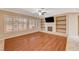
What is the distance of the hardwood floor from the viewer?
4.25ft

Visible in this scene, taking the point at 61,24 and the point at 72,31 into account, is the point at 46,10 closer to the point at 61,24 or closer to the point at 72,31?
the point at 61,24

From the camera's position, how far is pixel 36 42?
53.5 inches

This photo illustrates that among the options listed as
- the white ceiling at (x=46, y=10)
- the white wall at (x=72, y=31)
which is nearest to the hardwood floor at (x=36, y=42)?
the white wall at (x=72, y=31)

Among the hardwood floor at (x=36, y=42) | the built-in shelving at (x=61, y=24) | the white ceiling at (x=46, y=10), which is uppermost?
the white ceiling at (x=46, y=10)

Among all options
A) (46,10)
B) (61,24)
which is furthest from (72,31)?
(46,10)

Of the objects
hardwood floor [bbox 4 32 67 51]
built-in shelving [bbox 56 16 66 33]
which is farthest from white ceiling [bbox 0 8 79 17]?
hardwood floor [bbox 4 32 67 51]

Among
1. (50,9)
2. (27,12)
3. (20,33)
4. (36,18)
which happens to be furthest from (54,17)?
(20,33)

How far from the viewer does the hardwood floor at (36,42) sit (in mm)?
1297

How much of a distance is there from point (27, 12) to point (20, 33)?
27 centimetres

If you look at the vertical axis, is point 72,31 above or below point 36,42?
above

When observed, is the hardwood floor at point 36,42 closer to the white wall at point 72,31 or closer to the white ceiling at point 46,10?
the white wall at point 72,31

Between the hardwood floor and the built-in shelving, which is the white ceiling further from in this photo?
the hardwood floor

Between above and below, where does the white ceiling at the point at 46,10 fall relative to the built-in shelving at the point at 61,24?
above
